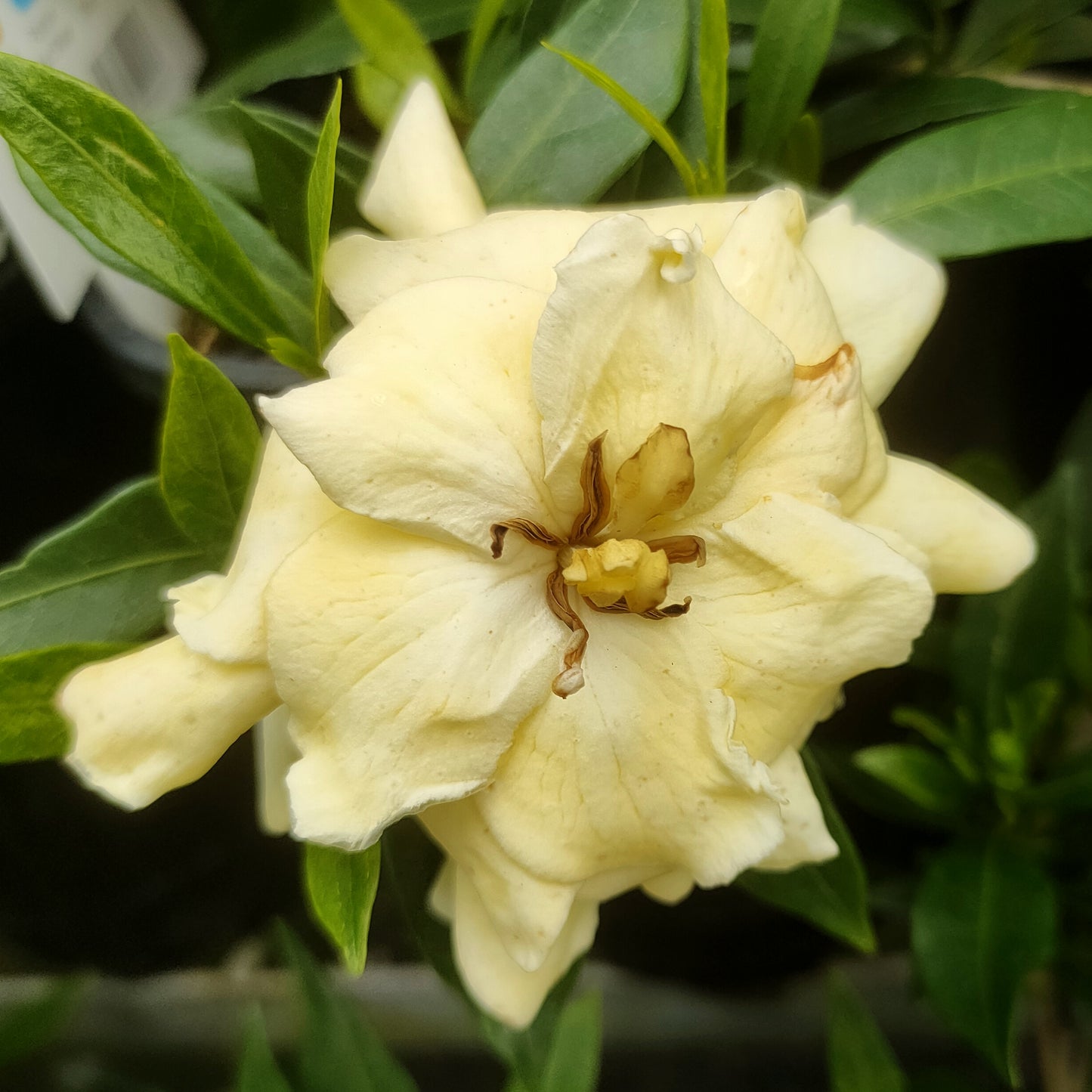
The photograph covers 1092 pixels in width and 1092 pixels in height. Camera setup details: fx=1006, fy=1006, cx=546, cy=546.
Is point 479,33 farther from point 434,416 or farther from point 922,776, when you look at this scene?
point 922,776

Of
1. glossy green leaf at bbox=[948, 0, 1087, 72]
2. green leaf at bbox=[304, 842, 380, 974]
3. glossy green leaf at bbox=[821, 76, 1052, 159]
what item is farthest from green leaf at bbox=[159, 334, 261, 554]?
glossy green leaf at bbox=[948, 0, 1087, 72]

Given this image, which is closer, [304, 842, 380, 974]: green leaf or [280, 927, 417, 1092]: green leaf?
[304, 842, 380, 974]: green leaf

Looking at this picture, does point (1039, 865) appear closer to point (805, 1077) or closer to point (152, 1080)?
point (805, 1077)

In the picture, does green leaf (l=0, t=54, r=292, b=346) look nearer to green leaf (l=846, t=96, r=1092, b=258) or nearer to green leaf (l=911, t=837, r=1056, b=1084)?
green leaf (l=846, t=96, r=1092, b=258)

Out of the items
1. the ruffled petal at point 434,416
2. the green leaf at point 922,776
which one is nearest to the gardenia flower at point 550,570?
the ruffled petal at point 434,416

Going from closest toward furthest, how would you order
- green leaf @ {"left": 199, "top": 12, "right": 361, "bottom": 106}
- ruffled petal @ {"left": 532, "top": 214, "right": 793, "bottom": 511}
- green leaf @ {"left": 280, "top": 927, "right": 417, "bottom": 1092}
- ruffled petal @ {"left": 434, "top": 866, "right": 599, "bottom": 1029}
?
ruffled petal @ {"left": 532, "top": 214, "right": 793, "bottom": 511} < ruffled petal @ {"left": 434, "top": 866, "right": 599, "bottom": 1029} < green leaf @ {"left": 199, "top": 12, "right": 361, "bottom": 106} < green leaf @ {"left": 280, "top": 927, "right": 417, "bottom": 1092}

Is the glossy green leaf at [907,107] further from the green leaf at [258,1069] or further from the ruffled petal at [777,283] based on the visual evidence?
the green leaf at [258,1069]
